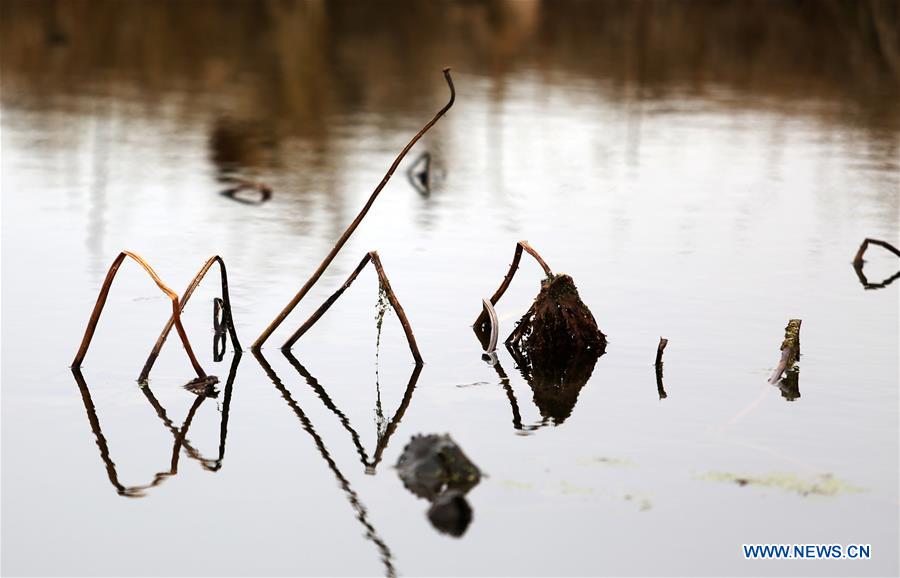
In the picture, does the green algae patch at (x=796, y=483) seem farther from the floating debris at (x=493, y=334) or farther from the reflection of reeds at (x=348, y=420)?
the floating debris at (x=493, y=334)

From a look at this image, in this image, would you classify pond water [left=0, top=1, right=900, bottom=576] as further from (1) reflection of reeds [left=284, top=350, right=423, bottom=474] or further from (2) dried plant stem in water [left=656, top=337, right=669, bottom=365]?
(2) dried plant stem in water [left=656, top=337, right=669, bottom=365]

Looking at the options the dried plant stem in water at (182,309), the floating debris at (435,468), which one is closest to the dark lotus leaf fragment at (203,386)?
the dried plant stem in water at (182,309)

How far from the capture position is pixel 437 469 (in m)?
5.58

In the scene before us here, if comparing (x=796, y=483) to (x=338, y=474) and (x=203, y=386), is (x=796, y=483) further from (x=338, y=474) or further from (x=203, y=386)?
(x=203, y=386)

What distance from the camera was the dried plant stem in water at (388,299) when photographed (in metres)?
6.86

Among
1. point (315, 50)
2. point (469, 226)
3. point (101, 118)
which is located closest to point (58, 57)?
point (315, 50)

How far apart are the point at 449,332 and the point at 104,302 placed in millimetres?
1845

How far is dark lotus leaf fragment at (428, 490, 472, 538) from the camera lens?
206 inches

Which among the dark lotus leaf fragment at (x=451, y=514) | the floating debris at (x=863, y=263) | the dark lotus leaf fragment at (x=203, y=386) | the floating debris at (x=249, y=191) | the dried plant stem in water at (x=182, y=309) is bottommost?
the floating debris at (x=249, y=191)

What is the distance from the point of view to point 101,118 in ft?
54.4

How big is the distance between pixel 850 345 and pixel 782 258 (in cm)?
242

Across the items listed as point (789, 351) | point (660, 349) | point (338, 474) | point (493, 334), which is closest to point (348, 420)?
point (338, 474)

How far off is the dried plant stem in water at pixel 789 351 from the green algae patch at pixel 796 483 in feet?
3.86

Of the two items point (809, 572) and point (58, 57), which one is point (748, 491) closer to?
point (809, 572)
